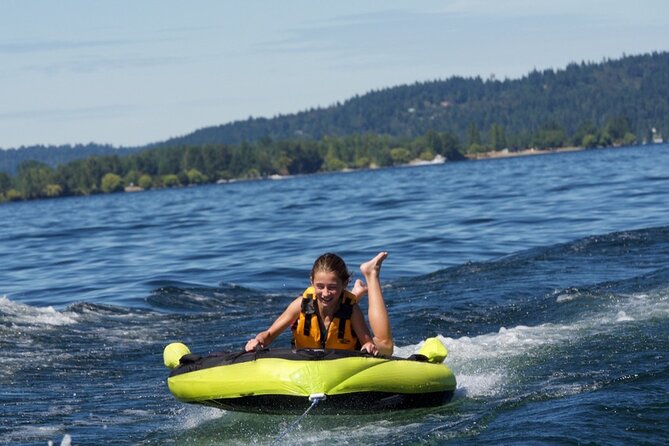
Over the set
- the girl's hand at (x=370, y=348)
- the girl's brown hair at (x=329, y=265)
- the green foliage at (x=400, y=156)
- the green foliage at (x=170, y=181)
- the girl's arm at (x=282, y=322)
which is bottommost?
the green foliage at (x=400, y=156)

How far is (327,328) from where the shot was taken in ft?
34.5

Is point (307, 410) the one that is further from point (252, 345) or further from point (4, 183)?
point (4, 183)

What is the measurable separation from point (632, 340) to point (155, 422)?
531 cm

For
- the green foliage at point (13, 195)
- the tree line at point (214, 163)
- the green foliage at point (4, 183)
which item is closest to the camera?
the green foliage at point (13, 195)

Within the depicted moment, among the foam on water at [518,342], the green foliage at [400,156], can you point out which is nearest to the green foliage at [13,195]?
the green foliage at [400,156]

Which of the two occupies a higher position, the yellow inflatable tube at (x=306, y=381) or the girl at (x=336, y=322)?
the girl at (x=336, y=322)

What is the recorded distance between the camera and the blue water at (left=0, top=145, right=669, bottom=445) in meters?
9.88

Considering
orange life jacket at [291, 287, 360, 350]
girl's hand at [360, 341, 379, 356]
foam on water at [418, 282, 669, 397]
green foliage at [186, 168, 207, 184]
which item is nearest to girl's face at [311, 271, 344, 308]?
orange life jacket at [291, 287, 360, 350]

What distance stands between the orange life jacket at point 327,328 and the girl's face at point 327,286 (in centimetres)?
19

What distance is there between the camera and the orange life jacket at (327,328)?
34.3ft

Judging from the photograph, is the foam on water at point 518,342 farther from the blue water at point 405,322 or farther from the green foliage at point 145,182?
the green foliage at point 145,182

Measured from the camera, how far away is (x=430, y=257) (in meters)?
25.3

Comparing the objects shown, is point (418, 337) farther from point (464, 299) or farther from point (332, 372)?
point (332, 372)

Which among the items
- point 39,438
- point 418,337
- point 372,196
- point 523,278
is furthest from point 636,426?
point 372,196
